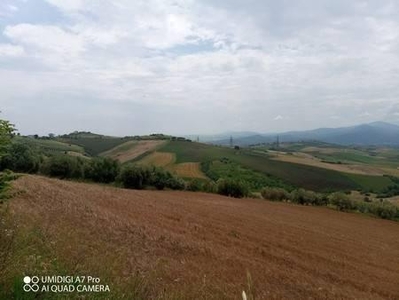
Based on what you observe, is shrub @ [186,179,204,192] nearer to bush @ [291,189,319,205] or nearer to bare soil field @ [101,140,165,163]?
bush @ [291,189,319,205]

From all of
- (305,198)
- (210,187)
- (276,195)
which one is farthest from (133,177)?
(305,198)

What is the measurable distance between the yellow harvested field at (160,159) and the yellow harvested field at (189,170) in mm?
4960

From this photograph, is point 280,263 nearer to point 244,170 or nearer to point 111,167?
point 111,167

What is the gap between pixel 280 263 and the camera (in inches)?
778

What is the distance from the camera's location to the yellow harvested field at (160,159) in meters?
102

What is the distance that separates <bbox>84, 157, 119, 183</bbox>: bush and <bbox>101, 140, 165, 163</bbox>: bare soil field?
167ft

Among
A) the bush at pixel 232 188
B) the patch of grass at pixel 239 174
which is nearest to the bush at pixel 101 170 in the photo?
the bush at pixel 232 188

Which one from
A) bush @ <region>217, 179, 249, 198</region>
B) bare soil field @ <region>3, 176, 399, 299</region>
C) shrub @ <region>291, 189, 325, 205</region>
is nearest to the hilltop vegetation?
bush @ <region>217, 179, 249, 198</region>

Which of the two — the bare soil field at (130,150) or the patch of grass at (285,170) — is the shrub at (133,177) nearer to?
the patch of grass at (285,170)

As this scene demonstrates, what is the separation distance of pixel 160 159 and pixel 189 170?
1714cm

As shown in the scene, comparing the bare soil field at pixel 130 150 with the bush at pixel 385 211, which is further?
A: the bare soil field at pixel 130 150

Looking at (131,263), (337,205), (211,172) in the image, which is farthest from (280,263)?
(211,172)

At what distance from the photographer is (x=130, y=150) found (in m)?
133

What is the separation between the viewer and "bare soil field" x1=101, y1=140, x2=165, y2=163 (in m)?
122
